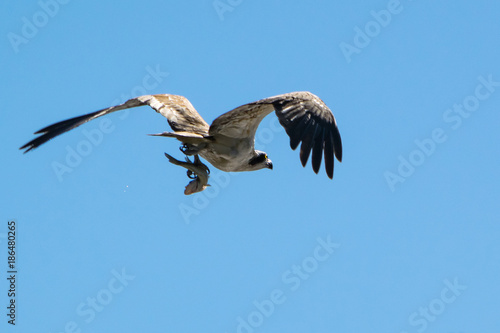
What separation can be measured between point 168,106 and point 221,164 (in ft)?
3.86

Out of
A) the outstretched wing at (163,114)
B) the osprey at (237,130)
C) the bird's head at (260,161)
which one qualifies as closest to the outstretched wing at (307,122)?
the osprey at (237,130)

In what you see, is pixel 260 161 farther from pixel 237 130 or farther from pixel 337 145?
pixel 337 145

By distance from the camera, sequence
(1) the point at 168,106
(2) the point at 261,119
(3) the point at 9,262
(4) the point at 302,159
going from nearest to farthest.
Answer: (4) the point at 302,159
(2) the point at 261,119
(1) the point at 168,106
(3) the point at 9,262

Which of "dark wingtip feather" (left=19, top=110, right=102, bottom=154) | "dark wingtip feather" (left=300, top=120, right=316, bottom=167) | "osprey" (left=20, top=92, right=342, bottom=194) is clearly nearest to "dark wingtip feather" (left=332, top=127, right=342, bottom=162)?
"osprey" (left=20, top=92, right=342, bottom=194)

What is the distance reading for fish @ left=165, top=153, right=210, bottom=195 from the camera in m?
14.1

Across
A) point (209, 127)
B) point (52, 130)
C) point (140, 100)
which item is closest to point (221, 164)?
point (209, 127)

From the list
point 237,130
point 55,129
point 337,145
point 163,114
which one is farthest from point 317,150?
point 55,129

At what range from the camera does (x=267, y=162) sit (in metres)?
14.4

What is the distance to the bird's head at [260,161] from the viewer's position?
561 inches

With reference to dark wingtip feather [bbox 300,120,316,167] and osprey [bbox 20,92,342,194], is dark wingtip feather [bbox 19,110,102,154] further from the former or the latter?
dark wingtip feather [bbox 300,120,316,167]

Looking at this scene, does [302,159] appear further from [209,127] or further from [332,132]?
[209,127]

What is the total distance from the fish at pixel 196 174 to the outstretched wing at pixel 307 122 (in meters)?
1.31

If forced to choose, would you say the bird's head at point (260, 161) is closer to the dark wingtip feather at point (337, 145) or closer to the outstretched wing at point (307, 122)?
the outstretched wing at point (307, 122)

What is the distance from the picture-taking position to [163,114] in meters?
14.2
